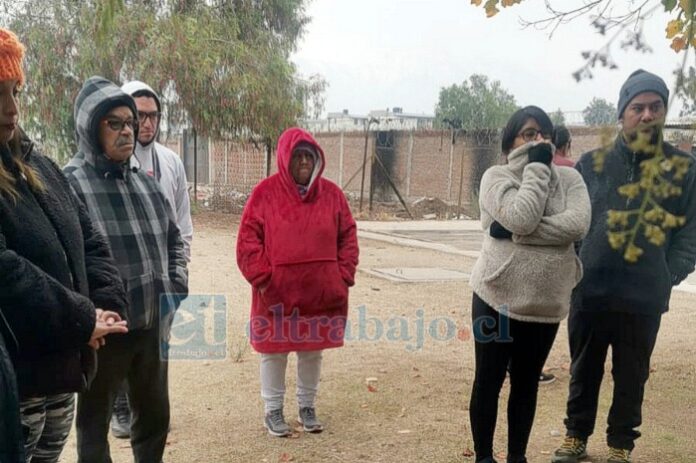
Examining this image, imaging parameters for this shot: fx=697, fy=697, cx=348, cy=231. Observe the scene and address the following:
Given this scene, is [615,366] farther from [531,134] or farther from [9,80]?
[9,80]

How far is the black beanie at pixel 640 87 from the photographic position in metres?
3.20

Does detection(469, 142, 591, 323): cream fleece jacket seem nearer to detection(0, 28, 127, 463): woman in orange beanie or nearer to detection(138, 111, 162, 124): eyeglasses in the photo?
detection(0, 28, 127, 463): woman in orange beanie

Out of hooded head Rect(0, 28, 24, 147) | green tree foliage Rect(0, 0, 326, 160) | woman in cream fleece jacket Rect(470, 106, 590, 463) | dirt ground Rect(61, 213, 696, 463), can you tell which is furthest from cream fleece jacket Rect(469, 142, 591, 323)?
green tree foliage Rect(0, 0, 326, 160)

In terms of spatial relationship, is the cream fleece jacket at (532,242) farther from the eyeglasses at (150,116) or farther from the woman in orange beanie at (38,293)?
the eyeglasses at (150,116)

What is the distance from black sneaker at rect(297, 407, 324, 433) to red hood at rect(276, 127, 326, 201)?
3.89 feet

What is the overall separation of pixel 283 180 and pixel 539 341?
1575 mm

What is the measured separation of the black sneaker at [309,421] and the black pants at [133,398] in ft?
3.38

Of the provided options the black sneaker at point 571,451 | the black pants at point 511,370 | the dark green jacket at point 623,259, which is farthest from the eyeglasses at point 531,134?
the black sneaker at point 571,451

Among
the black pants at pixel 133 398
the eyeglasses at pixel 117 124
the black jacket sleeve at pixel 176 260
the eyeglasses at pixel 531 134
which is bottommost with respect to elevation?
the black pants at pixel 133 398

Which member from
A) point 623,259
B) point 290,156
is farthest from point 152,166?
point 623,259

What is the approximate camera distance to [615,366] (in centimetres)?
343

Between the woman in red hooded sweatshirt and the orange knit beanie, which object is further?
the woman in red hooded sweatshirt

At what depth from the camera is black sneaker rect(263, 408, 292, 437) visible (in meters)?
3.79

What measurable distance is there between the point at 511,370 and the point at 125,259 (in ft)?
5.88
